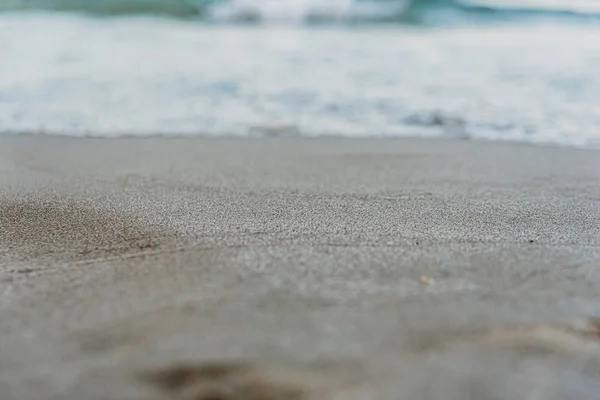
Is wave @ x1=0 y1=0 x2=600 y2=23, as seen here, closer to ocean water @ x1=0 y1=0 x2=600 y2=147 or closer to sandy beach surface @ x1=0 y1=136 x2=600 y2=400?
ocean water @ x1=0 y1=0 x2=600 y2=147

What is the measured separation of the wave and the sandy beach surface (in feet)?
20.9

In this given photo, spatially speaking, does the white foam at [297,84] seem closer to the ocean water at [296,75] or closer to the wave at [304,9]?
the ocean water at [296,75]

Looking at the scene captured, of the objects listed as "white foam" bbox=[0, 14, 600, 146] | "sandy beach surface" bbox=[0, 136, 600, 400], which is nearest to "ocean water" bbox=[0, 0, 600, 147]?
"white foam" bbox=[0, 14, 600, 146]

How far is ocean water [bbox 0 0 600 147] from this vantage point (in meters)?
3.29

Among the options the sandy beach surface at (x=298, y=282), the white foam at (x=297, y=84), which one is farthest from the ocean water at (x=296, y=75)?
the sandy beach surface at (x=298, y=282)

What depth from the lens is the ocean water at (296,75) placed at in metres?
3.29

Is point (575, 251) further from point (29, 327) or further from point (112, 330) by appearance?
point (29, 327)

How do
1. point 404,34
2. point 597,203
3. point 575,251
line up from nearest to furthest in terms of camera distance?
point 575,251
point 597,203
point 404,34

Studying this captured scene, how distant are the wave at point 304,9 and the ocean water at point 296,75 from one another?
8cm

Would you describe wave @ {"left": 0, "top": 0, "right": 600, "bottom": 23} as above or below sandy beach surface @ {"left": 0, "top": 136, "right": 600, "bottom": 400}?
above

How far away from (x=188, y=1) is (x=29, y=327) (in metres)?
8.55

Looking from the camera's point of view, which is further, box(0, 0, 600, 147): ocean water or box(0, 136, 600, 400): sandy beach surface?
box(0, 0, 600, 147): ocean water

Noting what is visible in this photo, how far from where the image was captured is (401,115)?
350 cm

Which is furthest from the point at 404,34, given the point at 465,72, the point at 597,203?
the point at 597,203
